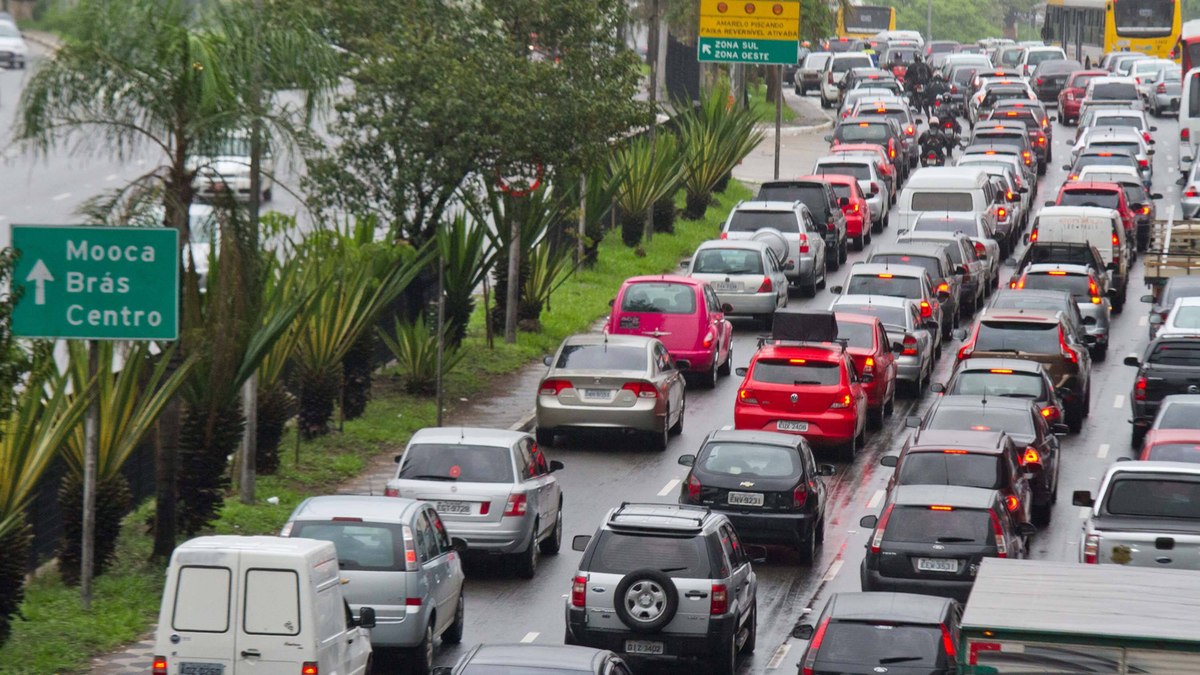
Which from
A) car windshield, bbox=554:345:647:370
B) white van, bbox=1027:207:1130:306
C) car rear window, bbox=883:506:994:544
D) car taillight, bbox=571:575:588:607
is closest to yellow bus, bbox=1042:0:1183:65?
white van, bbox=1027:207:1130:306

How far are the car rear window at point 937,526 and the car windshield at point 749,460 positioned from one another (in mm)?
2873

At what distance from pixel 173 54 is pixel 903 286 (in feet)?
55.2

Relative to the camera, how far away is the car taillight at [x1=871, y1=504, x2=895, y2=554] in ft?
61.4

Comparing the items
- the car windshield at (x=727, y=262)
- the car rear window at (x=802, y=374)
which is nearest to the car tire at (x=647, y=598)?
the car rear window at (x=802, y=374)

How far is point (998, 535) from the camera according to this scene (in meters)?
18.7

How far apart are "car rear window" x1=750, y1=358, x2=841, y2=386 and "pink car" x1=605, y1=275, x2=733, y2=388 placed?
168 inches

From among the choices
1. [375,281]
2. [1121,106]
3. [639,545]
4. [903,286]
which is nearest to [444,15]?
[375,281]

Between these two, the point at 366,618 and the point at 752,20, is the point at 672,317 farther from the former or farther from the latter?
the point at 752,20

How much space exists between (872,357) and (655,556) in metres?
12.5

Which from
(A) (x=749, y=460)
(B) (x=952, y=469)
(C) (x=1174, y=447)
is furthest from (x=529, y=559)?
(C) (x=1174, y=447)

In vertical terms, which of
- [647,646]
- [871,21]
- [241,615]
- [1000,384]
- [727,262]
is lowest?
[647,646]

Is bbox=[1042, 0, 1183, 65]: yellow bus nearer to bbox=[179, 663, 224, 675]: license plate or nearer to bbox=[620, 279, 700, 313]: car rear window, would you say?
bbox=[620, 279, 700, 313]: car rear window

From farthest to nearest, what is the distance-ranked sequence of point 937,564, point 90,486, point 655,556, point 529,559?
point 529,559, point 937,564, point 90,486, point 655,556

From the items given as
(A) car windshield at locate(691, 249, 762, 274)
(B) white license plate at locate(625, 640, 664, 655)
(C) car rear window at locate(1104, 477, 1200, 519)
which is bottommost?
(B) white license plate at locate(625, 640, 664, 655)
